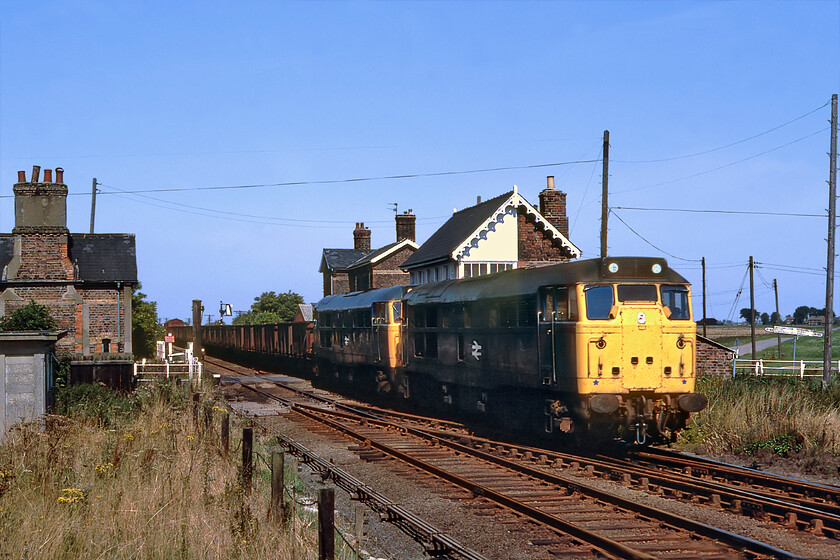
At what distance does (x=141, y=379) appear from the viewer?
24781 millimetres

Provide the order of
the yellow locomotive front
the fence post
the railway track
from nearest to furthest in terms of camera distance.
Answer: the fence post
the railway track
the yellow locomotive front

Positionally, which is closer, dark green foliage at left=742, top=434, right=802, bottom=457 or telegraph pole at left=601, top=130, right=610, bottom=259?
dark green foliage at left=742, top=434, right=802, bottom=457

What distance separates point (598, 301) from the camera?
45.8 feet

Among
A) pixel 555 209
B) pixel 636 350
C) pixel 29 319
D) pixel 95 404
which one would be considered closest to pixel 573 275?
pixel 636 350

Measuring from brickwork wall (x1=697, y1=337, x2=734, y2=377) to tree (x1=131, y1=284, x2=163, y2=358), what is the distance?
2469 cm

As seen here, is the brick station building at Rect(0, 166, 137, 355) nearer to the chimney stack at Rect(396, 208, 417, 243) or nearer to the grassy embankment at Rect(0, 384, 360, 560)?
the grassy embankment at Rect(0, 384, 360, 560)

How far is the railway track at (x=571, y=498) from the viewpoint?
27.2 feet

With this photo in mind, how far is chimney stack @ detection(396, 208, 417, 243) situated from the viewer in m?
49.1

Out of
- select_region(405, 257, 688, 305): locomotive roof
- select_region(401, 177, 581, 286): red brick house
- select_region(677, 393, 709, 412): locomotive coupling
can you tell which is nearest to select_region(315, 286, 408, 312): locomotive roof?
select_region(401, 177, 581, 286): red brick house

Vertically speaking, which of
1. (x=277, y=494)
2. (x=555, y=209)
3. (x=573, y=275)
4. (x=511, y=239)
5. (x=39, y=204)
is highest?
(x=555, y=209)

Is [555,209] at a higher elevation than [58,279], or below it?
higher

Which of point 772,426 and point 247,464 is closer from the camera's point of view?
point 247,464

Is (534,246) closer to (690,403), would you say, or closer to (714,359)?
(714,359)

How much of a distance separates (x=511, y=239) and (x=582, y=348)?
22485mm
